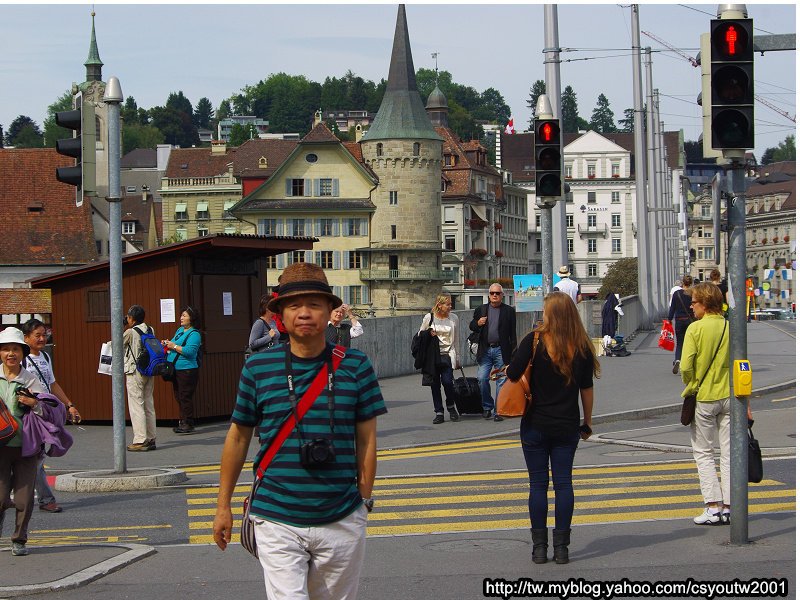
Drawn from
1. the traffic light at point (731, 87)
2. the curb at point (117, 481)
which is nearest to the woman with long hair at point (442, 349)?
the curb at point (117, 481)

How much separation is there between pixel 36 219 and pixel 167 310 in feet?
195

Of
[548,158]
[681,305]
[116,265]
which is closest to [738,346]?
[116,265]

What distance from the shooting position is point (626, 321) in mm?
39469

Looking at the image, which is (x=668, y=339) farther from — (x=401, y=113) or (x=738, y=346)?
(x=401, y=113)

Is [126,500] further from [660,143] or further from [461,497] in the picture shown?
[660,143]

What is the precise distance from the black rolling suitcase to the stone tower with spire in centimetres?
8904

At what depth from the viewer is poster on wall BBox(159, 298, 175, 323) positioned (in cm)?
1962

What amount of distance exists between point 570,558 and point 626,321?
30.9 m

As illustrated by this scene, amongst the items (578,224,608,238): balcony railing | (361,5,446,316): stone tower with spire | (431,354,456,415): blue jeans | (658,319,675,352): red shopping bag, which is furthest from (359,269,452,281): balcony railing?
(431,354,456,415): blue jeans

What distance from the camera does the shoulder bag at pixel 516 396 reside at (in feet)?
29.1

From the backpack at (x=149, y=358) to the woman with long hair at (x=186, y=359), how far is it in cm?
109

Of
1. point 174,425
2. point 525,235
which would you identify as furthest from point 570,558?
point 525,235

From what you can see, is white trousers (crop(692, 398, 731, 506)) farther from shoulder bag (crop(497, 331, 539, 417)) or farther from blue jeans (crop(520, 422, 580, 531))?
shoulder bag (crop(497, 331, 539, 417))

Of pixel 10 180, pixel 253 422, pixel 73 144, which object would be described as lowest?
pixel 253 422
